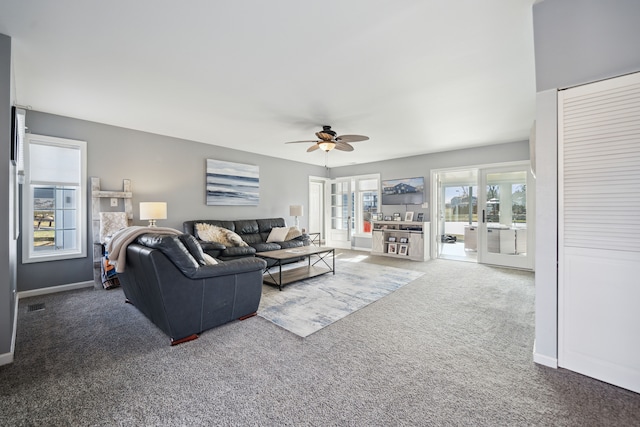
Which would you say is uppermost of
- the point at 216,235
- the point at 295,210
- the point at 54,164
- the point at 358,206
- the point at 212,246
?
the point at 54,164

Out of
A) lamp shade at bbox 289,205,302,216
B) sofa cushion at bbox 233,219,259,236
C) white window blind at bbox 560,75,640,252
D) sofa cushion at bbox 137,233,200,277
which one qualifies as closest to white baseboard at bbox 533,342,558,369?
white window blind at bbox 560,75,640,252

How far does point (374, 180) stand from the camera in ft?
24.4

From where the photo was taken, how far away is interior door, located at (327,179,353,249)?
25.9 ft

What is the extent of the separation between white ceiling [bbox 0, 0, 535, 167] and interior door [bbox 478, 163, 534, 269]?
1309 mm

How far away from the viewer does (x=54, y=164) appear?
385cm

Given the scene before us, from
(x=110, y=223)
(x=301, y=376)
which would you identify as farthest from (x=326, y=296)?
(x=110, y=223)

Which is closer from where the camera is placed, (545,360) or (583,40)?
(583,40)

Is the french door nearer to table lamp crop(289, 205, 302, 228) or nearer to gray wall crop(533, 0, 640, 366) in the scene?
table lamp crop(289, 205, 302, 228)

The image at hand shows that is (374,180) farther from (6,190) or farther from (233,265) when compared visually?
(6,190)

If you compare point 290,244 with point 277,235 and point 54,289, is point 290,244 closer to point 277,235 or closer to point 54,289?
point 277,235

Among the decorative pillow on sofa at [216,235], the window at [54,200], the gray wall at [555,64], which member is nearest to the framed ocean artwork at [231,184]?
the decorative pillow on sofa at [216,235]

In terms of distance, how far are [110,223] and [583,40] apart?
5.61 m

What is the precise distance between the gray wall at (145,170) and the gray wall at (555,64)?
527cm

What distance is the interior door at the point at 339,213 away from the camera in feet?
25.9
